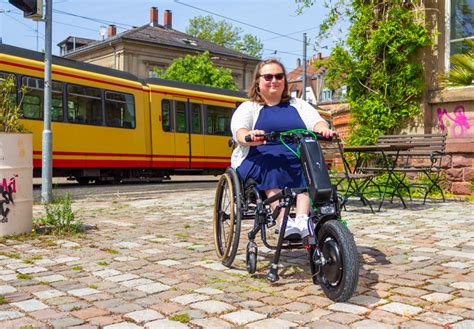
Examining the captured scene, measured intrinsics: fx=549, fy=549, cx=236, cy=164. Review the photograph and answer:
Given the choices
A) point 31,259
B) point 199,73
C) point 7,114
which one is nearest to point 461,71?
point 7,114

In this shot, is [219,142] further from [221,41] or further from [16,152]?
[221,41]

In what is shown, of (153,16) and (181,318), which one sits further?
(153,16)

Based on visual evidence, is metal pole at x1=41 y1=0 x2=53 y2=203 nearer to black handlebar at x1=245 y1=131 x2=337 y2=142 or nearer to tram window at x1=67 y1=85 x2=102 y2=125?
tram window at x1=67 y1=85 x2=102 y2=125

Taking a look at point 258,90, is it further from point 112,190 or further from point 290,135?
point 112,190

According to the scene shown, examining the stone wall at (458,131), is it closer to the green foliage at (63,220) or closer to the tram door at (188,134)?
the green foliage at (63,220)

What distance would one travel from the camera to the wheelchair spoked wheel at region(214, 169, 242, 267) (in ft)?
13.0

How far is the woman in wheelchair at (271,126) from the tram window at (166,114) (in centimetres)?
1342

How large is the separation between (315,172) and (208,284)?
3.50ft

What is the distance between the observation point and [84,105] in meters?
14.9

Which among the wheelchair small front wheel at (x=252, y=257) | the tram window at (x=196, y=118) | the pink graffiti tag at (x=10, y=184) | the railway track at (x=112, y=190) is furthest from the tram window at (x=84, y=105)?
the wheelchair small front wheel at (x=252, y=257)

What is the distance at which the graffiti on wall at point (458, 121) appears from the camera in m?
10.0

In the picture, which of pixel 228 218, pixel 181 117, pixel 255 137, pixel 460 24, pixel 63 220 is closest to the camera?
pixel 255 137

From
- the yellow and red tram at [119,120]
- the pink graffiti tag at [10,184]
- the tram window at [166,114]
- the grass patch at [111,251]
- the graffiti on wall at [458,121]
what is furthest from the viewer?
the tram window at [166,114]

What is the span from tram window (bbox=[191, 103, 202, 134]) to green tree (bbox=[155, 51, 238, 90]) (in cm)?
1802
